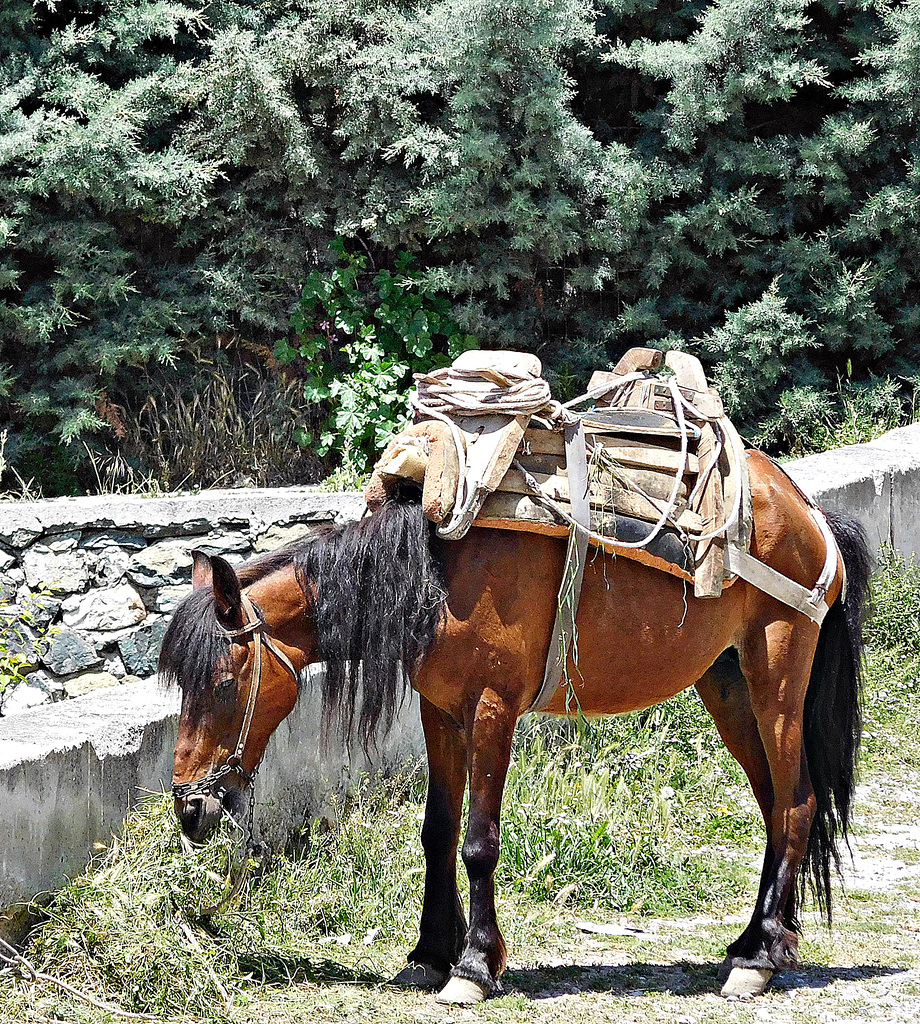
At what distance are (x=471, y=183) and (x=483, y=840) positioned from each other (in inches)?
239

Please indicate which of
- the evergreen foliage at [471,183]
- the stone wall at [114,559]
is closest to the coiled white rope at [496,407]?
the stone wall at [114,559]

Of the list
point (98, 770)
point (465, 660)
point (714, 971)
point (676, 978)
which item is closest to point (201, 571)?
point (98, 770)

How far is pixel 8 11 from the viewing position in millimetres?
8383

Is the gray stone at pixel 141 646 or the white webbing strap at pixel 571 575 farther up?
the white webbing strap at pixel 571 575

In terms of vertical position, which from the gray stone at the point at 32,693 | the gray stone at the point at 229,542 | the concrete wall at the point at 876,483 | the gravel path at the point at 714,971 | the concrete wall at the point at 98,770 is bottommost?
the gravel path at the point at 714,971

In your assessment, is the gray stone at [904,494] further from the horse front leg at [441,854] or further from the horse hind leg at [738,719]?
the horse front leg at [441,854]

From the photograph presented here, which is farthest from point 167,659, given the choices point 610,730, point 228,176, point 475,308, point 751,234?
point 751,234

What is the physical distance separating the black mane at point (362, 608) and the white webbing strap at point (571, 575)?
389mm

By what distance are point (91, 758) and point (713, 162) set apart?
23.1ft

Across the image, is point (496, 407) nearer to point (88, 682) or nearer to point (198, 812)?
point (198, 812)

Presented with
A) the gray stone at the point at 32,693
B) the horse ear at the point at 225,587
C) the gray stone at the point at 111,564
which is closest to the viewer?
the horse ear at the point at 225,587

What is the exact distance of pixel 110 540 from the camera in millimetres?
7309

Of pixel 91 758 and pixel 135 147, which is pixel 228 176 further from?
pixel 91 758

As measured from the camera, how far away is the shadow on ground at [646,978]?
12.3 feet
